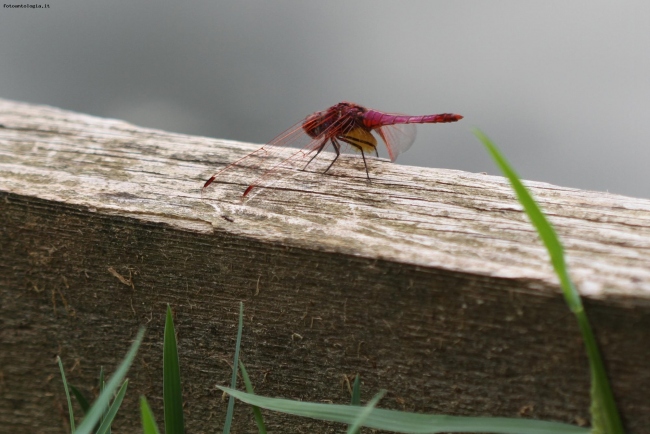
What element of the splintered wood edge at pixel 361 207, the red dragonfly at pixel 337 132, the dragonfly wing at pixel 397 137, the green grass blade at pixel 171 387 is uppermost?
the dragonfly wing at pixel 397 137

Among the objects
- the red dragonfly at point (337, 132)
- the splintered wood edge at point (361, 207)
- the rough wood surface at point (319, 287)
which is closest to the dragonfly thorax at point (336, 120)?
the red dragonfly at point (337, 132)

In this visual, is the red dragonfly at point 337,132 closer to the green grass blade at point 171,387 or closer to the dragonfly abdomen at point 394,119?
the dragonfly abdomen at point 394,119

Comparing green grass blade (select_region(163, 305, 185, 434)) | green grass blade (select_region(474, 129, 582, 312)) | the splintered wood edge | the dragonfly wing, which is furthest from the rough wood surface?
the dragonfly wing

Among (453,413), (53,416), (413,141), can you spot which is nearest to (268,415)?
(453,413)

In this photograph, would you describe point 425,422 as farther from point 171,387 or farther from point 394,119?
point 394,119

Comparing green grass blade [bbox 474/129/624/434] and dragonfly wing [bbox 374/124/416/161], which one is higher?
dragonfly wing [bbox 374/124/416/161]

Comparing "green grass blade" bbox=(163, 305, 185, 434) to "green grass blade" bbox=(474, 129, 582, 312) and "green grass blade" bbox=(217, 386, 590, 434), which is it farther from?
"green grass blade" bbox=(474, 129, 582, 312)
